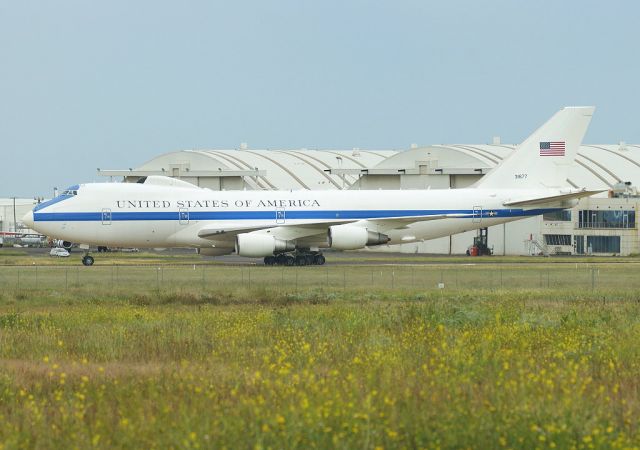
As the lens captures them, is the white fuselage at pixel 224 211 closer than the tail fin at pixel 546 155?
Yes

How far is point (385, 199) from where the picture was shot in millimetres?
53906

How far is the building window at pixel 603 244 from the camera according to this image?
76.4 m

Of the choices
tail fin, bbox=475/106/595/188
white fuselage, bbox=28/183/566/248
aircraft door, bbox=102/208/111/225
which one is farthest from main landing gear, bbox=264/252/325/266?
A: tail fin, bbox=475/106/595/188

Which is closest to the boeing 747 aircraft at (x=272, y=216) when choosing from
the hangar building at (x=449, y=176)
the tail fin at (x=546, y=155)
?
the tail fin at (x=546, y=155)

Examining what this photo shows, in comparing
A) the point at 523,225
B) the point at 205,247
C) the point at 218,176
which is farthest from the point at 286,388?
the point at 218,176

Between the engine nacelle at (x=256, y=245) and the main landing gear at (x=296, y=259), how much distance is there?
1.61 metres

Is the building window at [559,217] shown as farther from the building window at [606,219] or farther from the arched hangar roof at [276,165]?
the arched hangar roof at [276,165]

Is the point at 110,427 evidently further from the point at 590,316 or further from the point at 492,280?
the point at 492,280

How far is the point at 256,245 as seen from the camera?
50.5 m

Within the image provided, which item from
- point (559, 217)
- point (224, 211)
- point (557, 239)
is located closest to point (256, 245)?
point (224, 211)

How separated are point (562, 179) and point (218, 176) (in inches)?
1777

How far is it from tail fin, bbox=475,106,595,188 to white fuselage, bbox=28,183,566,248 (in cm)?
156

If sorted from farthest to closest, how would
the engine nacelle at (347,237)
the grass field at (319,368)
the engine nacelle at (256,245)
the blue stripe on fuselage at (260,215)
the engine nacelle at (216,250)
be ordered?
the engine nacelle at (216,250), the blue stripe on fuselage at (260,215), the engine nacelle at (347,237), the engine nacelle at (256,245), the grass field at (319,368)

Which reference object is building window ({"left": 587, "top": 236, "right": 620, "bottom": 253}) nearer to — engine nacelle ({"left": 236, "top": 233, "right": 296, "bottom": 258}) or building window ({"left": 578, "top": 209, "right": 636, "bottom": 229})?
building window ({"left": 578, "top": 209, "right": 636, "bottom": 229})
